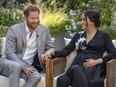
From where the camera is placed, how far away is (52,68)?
4703 mm

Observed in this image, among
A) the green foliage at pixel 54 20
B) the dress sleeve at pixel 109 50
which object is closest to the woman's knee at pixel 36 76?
the dress sleeve at pixel 109 50

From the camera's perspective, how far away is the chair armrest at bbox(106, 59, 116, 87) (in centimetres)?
447

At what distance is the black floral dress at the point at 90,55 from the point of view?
179 inches

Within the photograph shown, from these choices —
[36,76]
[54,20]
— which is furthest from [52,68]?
[54,20]

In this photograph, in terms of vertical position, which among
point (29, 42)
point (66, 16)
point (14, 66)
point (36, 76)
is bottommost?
point (36, 76)

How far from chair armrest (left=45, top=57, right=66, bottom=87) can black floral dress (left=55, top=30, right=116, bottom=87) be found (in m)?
0.09

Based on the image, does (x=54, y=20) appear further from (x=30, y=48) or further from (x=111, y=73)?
(x=111, y=73)

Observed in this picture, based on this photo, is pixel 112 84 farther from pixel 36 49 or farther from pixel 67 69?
pixel 36 49

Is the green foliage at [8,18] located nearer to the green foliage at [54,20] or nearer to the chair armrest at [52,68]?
the green foliage at [54,20]

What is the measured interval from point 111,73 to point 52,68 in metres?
0.69

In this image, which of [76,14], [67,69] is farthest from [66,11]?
[67,69]

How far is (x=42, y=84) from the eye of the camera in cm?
471

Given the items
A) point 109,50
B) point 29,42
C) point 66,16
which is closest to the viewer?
point 109,50

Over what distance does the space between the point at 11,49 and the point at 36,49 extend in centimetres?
32
